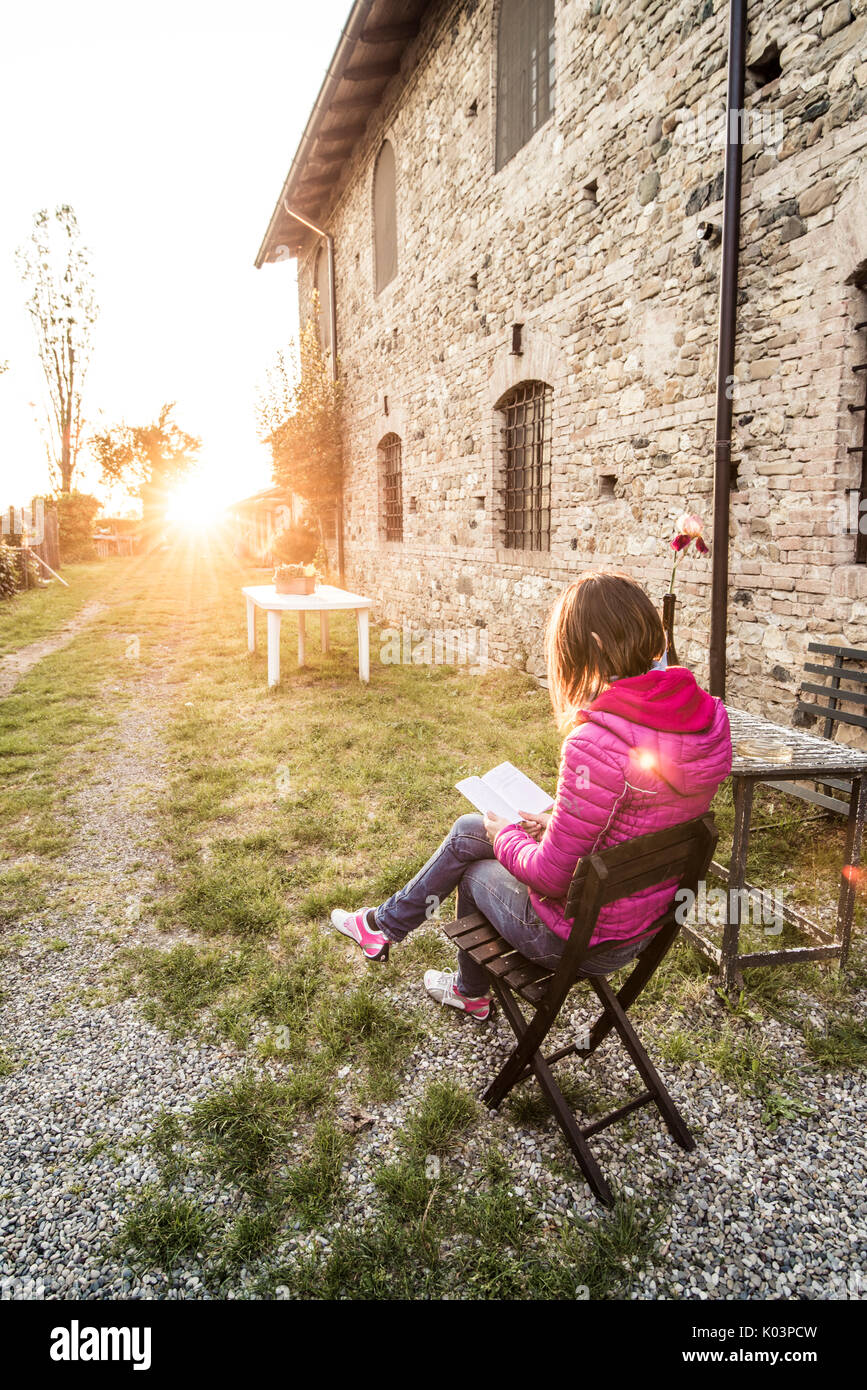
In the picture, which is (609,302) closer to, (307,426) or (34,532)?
(307,426)

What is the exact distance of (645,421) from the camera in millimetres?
5559

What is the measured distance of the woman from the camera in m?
1.82

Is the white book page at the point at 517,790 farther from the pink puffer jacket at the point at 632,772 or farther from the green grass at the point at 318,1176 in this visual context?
the green grass at the point at 318,1176

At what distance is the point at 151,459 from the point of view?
41906 mm

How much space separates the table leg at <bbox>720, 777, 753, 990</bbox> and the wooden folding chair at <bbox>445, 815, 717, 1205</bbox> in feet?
1.97

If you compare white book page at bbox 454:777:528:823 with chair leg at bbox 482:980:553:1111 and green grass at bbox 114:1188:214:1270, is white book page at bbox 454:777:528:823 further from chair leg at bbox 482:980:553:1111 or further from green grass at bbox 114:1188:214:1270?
green grass at bbox 114:1188:214:1270

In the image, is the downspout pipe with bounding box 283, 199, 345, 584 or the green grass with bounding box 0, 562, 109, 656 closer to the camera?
the green grass with bounding box 0, 562, 109, 656

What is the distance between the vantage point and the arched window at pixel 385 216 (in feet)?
34.3

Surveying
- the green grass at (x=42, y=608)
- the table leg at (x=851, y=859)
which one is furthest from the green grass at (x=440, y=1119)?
the green grass at (x=42, y=608)

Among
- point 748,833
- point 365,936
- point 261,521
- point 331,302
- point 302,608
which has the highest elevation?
point 331,302

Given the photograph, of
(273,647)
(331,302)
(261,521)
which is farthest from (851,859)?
(261,521)

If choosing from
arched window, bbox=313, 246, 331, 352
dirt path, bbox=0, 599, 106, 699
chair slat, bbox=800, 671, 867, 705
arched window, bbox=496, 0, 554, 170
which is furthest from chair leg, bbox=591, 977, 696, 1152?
arched window, bbox=313, 246, 331, 352

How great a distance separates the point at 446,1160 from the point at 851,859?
6.17 ft
